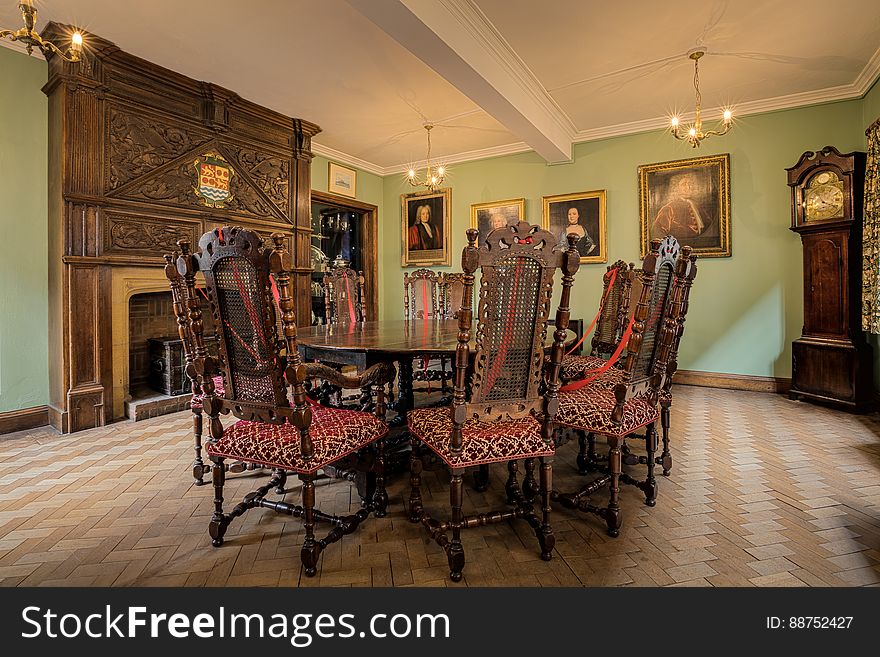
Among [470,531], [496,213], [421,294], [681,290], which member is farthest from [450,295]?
[470,531]

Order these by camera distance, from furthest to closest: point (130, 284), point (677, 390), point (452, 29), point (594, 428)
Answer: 1. point (677, 390)
2. point (130, 284)
3. point (452, 29)
4. point (594, 428)

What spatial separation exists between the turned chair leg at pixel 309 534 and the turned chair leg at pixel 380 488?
0.42 m

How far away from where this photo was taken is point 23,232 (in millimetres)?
3535

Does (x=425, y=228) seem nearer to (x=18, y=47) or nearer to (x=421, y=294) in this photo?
(x=421, y=294)

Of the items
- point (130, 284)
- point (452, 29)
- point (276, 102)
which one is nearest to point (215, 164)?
point (276, 102)

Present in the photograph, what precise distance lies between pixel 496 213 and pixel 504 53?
282 centimetres

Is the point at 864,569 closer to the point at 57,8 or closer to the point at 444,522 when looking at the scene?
the point at 444,522

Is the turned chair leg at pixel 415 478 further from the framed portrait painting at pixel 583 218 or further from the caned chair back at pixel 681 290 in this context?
the framed portrait painting at pixel 583 218

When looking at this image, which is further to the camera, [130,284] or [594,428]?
[130,284]

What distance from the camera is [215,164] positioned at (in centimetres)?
459

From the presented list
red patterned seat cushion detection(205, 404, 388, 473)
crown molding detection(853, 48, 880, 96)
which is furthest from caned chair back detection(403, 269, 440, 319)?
crown molding detection(853, 48, 880, 96)

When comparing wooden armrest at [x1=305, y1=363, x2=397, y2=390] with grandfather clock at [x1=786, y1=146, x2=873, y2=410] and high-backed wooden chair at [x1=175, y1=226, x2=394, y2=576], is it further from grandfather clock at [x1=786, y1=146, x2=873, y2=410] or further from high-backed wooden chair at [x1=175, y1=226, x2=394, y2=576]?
grandfather clock at [x1=786, y1=146, x2=873, y2=410]

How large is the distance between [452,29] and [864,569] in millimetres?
3548

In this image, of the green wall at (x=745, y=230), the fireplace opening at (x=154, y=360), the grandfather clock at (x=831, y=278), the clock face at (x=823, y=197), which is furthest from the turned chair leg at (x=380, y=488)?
the clock face at (x=823, y=197)
